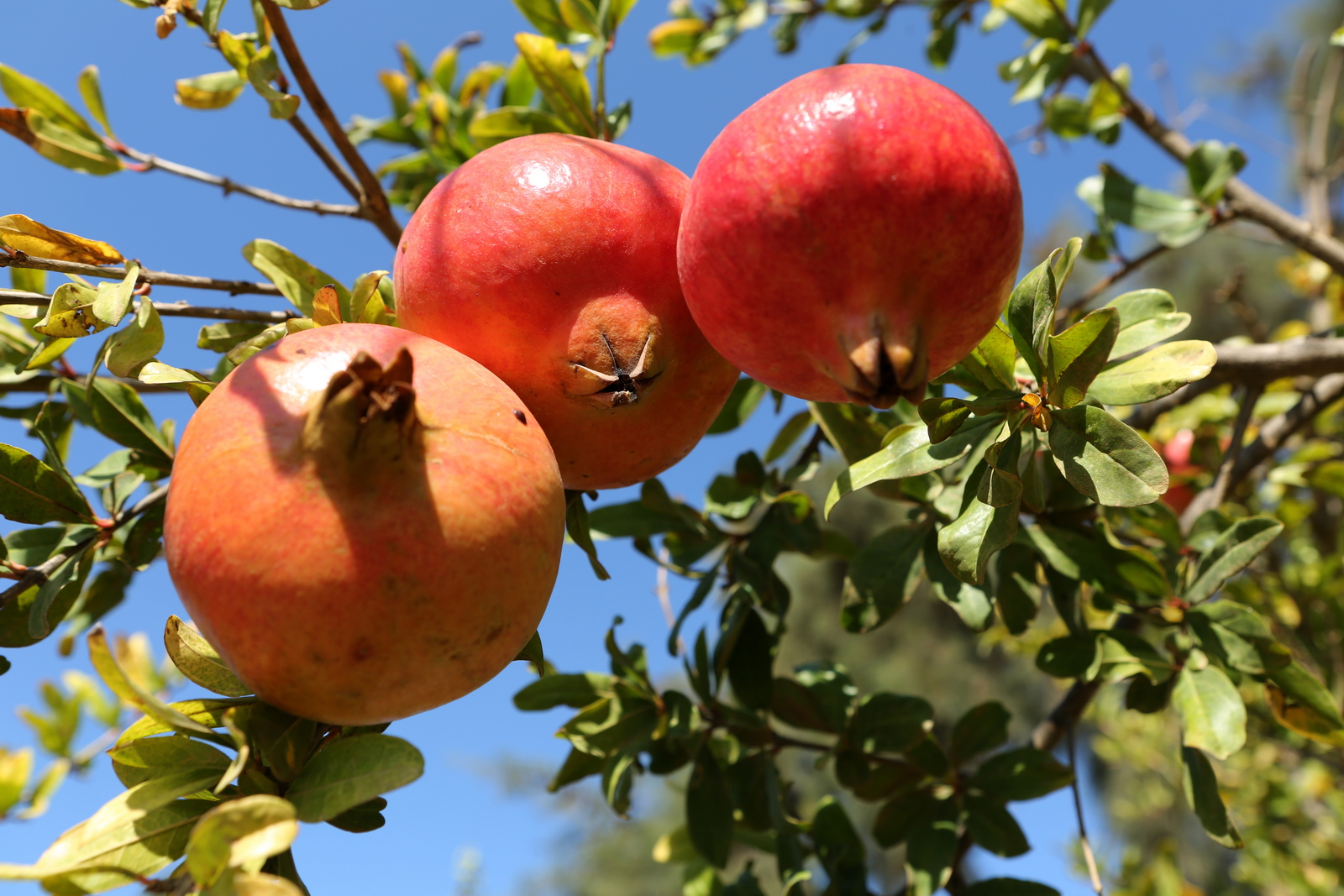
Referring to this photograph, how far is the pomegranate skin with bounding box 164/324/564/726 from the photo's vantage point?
778 millimetres

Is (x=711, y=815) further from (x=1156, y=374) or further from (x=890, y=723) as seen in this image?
(x=1156, y=374)

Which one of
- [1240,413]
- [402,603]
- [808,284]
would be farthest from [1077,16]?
[402,603]

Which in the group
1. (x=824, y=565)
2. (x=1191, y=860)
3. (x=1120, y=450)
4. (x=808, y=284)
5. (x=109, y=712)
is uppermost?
(x=808, y=284)

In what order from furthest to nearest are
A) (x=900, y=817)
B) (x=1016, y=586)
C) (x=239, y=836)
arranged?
(x=900, y=817), (x=1016, y=586), (x=239, y=836)

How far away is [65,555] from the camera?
1308 mm

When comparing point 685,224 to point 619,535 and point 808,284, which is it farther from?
point 619,535

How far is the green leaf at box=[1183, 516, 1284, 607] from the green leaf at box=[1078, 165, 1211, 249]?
2.91 feet

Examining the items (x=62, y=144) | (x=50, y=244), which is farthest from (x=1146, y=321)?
(x=62, y=144)

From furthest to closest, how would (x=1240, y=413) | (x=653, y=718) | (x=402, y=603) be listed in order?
1. (x=1240, y=413)
2. (x=653, y=718)
3. (x=402, y=603)

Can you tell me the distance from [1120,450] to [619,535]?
996mm

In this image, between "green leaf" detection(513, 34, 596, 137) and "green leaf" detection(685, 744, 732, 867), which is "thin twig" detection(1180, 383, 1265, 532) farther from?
"green leaf" detection(513, 34, 596, 137)

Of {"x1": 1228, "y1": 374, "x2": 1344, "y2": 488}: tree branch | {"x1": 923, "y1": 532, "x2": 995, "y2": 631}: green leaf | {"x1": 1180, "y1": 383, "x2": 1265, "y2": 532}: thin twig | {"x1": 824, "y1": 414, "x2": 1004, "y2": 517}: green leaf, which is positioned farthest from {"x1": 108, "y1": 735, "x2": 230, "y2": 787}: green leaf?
{"x1": 1228, "y1": 374, "x2": 1344, "y2": 488}: tree branch

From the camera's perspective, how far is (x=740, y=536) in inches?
71.7

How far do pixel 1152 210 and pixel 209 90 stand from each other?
208cm
